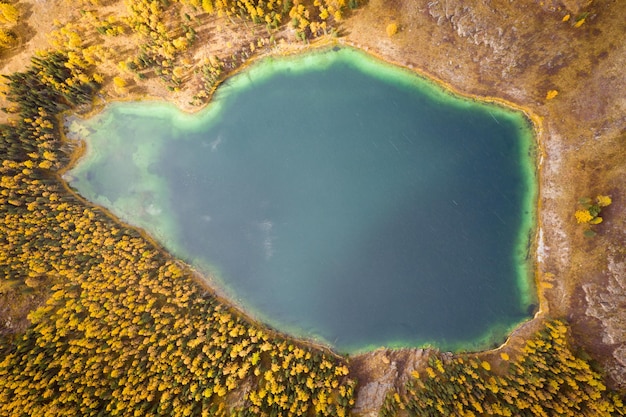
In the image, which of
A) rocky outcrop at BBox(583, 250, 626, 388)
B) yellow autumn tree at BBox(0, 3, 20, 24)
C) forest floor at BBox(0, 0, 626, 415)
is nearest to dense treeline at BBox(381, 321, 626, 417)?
forest floor at BBox(0, 0, 626, 415)

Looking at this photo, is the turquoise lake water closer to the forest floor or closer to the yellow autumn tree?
the forest floor

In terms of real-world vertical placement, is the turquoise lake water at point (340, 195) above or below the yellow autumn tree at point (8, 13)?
below

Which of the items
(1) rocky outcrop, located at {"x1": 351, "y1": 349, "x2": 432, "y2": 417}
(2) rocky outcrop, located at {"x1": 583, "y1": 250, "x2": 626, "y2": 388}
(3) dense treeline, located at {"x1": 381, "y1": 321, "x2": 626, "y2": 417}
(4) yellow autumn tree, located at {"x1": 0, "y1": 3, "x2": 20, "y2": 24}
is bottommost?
(1) rocky outcrop, located at {"x1": 351, "y1": 349, "x2": 432, "y2": 417}

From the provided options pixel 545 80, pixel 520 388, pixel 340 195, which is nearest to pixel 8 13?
pixel 340 195

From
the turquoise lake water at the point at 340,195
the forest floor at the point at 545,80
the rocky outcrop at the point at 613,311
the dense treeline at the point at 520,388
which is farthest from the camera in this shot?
the turquoise lake water at the point at 340,195

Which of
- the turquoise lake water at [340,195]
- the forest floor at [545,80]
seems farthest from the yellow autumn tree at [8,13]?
the turquoise lake water at [340,195]

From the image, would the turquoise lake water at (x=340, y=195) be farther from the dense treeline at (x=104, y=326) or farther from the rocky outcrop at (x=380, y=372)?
the dense treeline at (x=104, y=326)
